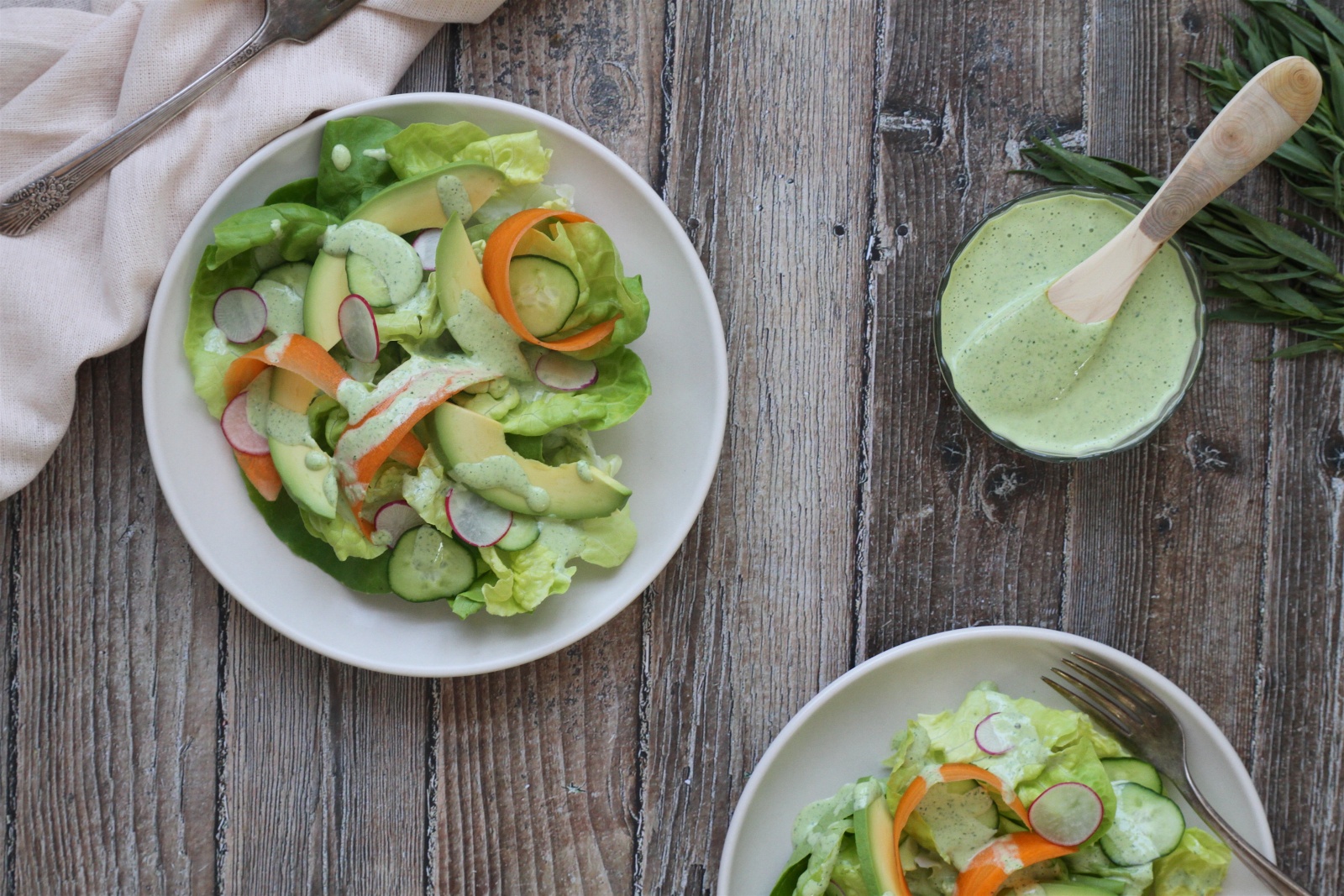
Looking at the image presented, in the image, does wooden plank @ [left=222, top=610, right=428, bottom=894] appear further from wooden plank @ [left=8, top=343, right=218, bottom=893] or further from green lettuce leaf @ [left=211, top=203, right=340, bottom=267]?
green lettuce leaf @ [left=211, top=203, right=340, bottom=267]

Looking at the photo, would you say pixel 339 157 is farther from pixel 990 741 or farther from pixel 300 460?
pixel 990 741

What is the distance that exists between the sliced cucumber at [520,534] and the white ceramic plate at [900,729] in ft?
1.73

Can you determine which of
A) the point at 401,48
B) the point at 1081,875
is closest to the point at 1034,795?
the point at 1081,875

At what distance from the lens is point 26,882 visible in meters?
1.68

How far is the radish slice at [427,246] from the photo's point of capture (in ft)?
5.05

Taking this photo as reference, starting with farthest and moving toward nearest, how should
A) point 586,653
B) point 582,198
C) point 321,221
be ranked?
point 586,653 → point 582,198 → point 321,221

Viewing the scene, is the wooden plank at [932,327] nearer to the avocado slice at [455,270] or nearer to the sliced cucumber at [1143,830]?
the sliced cucumber at [1143,830]

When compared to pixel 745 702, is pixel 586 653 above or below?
above

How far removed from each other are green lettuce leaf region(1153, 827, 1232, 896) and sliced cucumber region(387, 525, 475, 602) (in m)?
1.24

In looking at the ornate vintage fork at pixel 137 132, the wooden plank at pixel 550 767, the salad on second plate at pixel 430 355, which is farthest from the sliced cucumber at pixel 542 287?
the ornate vintage fork at pixel 137 132

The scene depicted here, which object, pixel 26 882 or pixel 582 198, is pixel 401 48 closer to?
pixel 582 198

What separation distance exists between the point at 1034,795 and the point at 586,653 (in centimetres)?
78

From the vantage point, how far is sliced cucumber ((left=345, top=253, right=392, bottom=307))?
1.48 metres

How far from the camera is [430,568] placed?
1.55m
